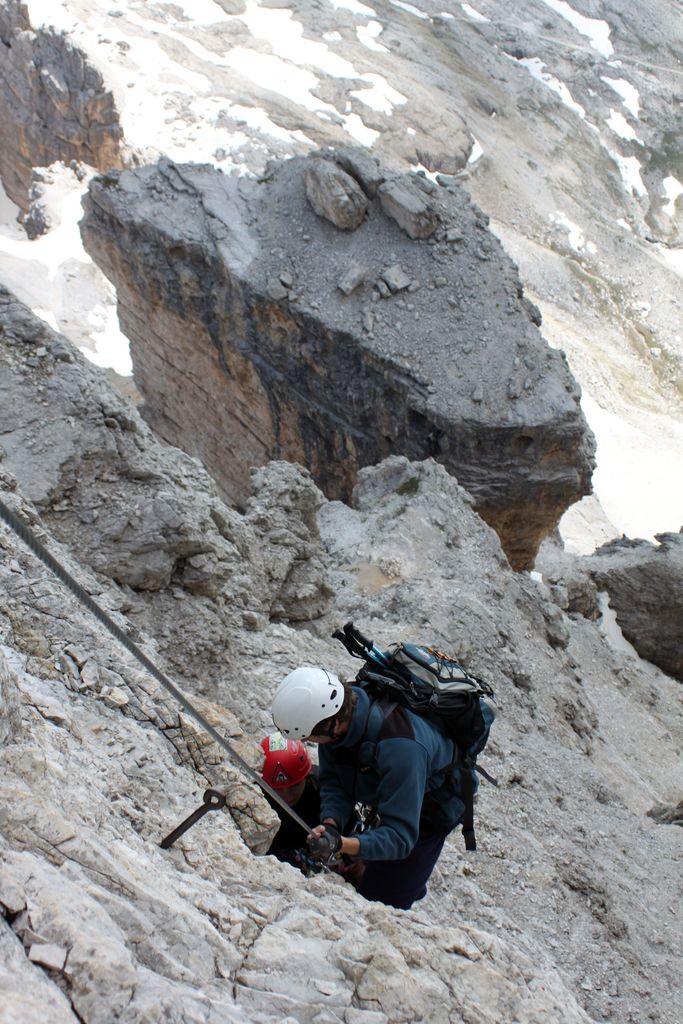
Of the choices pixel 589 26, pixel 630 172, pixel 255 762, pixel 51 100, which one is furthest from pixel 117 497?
pixel 589 26

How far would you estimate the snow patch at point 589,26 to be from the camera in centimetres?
6838

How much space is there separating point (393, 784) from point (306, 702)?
59 cm

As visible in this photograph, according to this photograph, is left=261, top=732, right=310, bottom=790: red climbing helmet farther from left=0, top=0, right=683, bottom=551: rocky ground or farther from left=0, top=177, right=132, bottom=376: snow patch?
left=0, top=177, right=132, bottom=376: snow patch

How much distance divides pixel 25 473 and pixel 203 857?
4483mm

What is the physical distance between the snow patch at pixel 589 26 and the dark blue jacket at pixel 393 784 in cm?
7494

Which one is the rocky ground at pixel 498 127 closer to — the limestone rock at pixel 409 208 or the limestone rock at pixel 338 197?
the limestone rock at pixel 409 208

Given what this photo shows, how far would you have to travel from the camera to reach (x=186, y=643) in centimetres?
746

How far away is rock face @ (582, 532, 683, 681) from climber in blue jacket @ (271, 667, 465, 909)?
18.1 metres

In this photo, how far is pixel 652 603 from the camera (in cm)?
2164

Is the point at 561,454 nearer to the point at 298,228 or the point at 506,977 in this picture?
the point at 298,228

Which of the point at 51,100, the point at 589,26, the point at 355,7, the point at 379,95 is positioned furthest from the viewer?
the point at 589,26

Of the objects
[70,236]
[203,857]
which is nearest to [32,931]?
[203,857]

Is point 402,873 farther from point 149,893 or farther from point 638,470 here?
point 638,470

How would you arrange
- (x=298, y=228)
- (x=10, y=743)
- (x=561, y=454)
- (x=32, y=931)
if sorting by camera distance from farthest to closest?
(x=298, y=228) < (x=561, y=454) < (x=10, y=743) < (x=32, y=931)
